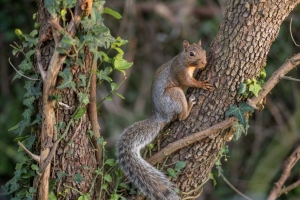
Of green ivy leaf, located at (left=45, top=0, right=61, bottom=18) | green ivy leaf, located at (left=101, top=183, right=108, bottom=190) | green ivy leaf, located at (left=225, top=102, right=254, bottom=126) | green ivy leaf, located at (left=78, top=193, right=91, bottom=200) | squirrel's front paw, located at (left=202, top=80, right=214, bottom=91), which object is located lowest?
green ivy leaf, located at (left=78, top=193, right=91, bottom=200)

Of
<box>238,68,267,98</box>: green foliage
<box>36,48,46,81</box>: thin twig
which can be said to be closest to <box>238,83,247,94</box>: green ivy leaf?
A: <box>238,68,267,98</box>: green foliage

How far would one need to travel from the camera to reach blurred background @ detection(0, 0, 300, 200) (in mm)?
4711

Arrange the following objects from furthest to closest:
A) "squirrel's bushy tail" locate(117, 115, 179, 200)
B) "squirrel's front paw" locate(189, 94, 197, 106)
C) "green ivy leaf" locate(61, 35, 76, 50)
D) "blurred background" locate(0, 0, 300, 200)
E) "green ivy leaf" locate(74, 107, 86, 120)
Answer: "blurred background" locate(0, 0, 300, 200), "squirrel's front paw" locate(189, 94, 197, 106), "squirrel's bushy tail" locate(117, 115, 179, 200), "green ivy leaf" locate(74, 107, 86, 120), "green ivy leaf" locate(61, 35, 76, 50)

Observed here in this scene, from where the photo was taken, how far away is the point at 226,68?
238 centimetres

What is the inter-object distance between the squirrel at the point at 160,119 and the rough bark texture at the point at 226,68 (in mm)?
61

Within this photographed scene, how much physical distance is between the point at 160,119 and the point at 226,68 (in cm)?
53

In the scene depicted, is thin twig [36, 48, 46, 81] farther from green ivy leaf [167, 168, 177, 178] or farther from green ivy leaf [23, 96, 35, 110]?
green ivy leaf [167, 168, 177, 178]

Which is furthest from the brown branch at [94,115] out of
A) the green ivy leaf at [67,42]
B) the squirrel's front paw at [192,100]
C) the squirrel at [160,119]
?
the squirrel's front paw at [192,100]

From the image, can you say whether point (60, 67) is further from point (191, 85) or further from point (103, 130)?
point (103, 130)

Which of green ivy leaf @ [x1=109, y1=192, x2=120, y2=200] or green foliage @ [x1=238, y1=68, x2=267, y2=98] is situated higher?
green foliage @ [x1=238, y1=68, x2=267, y2=98]

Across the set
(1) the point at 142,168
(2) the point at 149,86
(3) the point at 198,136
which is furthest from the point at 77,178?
(2) the point at 149,86

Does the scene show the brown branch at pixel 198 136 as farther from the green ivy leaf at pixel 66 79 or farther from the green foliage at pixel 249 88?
the green ivy leaf at pixel 66 79

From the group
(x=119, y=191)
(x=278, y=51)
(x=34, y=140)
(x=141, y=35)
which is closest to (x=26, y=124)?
(x=34, y=140)

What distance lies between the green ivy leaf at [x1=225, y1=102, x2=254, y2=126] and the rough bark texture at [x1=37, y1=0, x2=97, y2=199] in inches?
23.8
